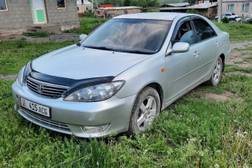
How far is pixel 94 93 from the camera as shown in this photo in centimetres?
311

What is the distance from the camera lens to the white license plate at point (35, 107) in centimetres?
318

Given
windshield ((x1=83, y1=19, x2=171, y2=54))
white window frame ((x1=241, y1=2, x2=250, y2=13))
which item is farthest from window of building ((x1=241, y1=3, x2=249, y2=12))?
windshield ((x1=83, y1=19, x2=171, y2=54))

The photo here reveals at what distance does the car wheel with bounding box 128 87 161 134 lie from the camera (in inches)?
134

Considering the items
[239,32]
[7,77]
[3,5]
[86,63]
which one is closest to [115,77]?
[86,63]

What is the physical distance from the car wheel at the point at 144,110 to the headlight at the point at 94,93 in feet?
1.35

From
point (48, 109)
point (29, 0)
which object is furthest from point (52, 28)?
point (48, 109)

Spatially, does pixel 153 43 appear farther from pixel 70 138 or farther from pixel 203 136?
pixel 70 138

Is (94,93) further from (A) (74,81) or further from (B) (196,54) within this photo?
(B) (196,54)

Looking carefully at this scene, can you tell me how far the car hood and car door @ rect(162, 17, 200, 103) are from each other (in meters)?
0.53

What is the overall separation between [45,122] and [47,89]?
398 mm

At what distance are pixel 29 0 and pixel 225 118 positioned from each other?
46.0 feet

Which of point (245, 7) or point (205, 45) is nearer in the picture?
point (205, 45)

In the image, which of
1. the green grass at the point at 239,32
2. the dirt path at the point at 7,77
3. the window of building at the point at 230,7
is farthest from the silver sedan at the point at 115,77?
the window of building at the point at 230,7

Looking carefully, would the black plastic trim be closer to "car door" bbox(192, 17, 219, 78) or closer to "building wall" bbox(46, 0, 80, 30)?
"car door" bbox(192, 17, 219, 78)
